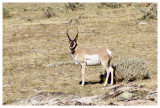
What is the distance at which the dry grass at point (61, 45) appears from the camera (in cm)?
1568

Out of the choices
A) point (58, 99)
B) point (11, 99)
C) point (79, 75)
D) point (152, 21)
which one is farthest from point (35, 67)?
point (152, 21)

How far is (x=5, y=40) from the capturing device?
28516mm

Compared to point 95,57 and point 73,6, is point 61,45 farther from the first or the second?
point 73,6

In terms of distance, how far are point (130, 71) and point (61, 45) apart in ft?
38.7

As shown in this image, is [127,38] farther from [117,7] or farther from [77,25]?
[117,7]

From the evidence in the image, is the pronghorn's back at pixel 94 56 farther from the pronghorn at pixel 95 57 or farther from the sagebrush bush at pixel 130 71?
the sagebrush bush at pixel 130 71

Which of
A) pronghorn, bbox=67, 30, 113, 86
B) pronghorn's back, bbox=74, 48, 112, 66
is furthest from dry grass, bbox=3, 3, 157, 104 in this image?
pronghorn's back, bbox=74, 48, 112, 66

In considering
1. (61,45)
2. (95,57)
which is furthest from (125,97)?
(61,45)

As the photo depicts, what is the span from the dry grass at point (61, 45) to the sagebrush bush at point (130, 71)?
587 millimetres

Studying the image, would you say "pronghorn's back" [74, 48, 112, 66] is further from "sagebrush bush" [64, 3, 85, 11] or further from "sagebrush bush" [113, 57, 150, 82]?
"sagebrush bush" [64, 3, 85, 11]

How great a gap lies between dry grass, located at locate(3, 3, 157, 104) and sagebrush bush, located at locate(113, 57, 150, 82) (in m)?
0.59

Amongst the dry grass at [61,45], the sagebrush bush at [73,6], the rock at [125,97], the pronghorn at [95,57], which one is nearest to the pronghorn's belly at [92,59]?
the pronghorn at [95,57]

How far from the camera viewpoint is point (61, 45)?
25719 mm

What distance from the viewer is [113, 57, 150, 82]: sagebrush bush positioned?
14.7 metres
